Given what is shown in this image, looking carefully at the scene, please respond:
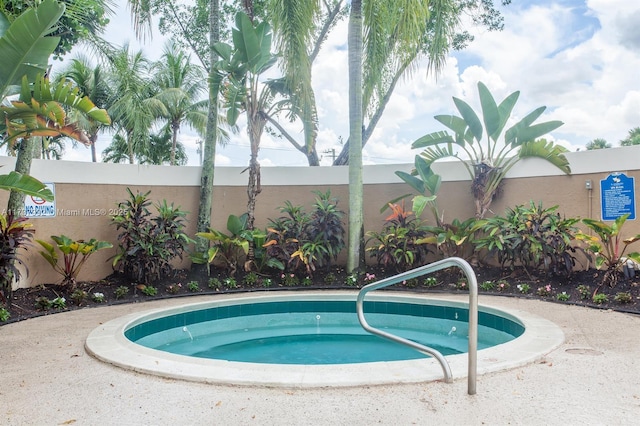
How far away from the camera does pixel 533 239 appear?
757cm

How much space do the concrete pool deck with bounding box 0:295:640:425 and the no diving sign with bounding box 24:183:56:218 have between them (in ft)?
13.8

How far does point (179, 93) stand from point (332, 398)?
724 inches

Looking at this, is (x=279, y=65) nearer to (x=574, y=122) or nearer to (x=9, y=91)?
(x=9, y=91)

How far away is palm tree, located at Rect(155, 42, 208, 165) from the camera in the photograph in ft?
64.1

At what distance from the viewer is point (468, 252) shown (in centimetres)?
890

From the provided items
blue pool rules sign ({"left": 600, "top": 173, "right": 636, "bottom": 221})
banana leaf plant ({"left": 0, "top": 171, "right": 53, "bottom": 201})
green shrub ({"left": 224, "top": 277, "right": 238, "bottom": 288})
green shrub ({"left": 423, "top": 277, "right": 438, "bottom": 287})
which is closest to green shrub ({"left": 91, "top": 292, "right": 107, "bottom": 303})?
green shrub ({"left": 224, "top": 277, "right": 238, "bottom": 288})

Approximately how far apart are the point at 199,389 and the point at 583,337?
3.99 m

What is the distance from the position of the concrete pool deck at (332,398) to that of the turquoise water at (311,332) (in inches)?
68.4

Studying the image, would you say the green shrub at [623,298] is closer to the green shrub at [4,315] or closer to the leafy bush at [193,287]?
the leafy bush at [193,287]

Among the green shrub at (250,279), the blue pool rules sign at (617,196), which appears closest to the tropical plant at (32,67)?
the green shrub at (250,279)

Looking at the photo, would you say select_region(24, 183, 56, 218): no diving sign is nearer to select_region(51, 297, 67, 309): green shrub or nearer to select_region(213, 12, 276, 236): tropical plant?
select_region(51, 297, 67, 309): green shrub

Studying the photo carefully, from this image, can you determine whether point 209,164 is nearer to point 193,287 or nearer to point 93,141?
point 193,287

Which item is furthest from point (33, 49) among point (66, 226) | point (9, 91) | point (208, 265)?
point (208, 265)

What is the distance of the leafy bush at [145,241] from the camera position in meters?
8.04
